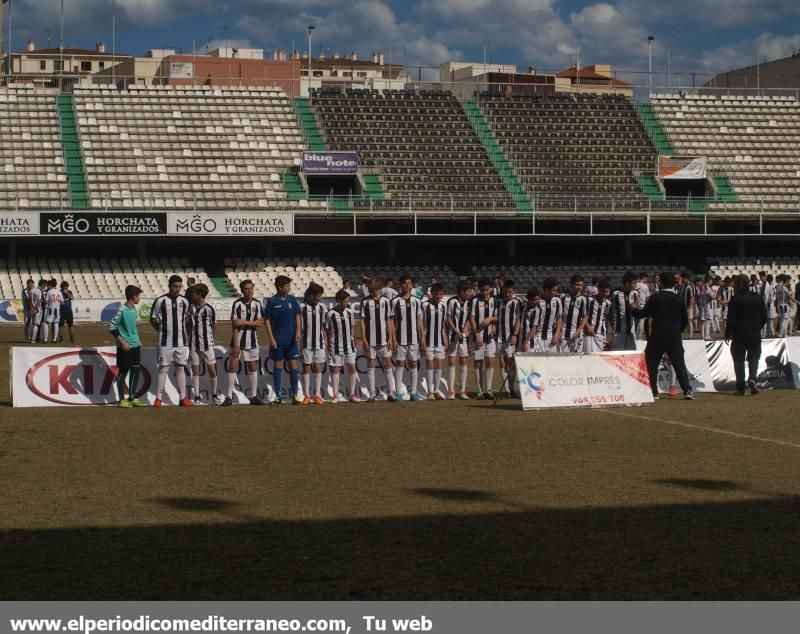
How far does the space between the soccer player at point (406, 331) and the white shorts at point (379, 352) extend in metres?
0.15

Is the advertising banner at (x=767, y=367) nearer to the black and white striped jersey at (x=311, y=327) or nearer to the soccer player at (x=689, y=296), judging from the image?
the black and white striped jersey at (x=311, y=327)

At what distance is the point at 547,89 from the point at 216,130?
22.2m

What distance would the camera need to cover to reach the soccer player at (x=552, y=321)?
2067cm

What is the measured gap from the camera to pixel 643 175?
58812 millimetres

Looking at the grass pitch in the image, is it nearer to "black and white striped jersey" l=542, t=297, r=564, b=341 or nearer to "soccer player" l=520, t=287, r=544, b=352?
"soccer player" l=520, t=287, r=544, b=352

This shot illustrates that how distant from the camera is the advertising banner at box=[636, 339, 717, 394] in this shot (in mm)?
21500

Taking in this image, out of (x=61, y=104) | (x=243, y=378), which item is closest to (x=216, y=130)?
(x=61, y=104)

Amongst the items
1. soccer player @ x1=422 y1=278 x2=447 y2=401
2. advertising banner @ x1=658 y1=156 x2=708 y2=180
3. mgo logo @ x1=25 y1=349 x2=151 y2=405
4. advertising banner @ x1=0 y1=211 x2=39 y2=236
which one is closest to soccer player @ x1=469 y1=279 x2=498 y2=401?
soccer player @ x1=422 y1=278 x2=447 y2=401

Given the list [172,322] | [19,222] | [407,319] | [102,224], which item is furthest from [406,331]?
[19,222]

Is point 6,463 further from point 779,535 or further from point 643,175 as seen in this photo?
point 643,175

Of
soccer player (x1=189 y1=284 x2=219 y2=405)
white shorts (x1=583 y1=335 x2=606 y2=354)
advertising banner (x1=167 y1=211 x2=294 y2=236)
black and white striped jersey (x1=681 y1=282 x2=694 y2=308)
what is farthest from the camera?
advertising banner (x1=167 y1=211 x2=294 y2=236)

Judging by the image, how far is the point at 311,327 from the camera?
2005cm

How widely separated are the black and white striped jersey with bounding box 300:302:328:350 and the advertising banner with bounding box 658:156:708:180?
40.6m

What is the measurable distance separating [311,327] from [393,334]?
1363mm
